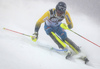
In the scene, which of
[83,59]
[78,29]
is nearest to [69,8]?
[78,29]

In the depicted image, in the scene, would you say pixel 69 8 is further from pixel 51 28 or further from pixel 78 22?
pixel 51 28

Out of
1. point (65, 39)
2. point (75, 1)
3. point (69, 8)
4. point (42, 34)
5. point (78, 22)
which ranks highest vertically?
point (75, 1)

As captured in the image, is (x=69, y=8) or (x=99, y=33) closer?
(x=99, y=33)

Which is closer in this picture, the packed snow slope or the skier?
the packed snow slope

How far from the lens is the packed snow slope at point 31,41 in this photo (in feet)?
6.87

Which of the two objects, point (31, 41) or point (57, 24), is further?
point (57, 24)

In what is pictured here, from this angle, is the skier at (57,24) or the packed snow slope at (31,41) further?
the skier at (57,24)

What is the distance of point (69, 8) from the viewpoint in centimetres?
986

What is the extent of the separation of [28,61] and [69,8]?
8439mm

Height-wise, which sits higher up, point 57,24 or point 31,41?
point 57,24

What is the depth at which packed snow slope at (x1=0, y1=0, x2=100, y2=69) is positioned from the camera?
2093 millimetres

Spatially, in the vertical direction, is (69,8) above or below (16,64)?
above

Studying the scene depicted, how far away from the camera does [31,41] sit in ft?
12.1

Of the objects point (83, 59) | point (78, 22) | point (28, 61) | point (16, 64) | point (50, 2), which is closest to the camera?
point (16, 64)
